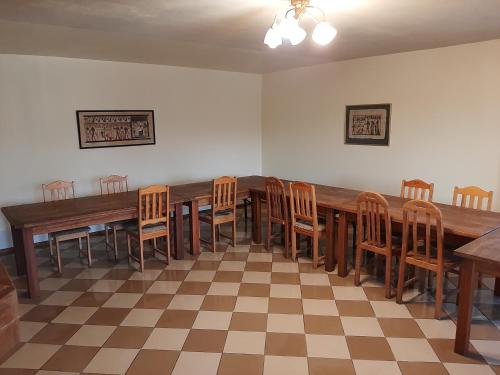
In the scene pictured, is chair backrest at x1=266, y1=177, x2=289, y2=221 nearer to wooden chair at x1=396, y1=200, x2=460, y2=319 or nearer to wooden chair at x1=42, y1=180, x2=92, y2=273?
wooden chair at x1=396, y1=200, x2=460, y2=319

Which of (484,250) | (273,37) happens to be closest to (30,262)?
(273,37)

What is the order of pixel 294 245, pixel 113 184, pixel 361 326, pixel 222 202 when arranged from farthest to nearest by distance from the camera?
pixel 113 184 → pixel 222 202 → pixel 294 245 → pixel 361 326

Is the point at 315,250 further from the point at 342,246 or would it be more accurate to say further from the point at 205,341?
the point at 205,341

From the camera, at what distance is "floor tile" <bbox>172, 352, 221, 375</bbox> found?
7.68 ft

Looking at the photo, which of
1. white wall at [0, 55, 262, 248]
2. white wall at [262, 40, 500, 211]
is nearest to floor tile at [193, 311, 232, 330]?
white wall at [0, 55, 262, 248]

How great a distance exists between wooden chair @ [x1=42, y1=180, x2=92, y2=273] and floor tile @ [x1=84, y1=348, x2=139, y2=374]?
1.64 meters

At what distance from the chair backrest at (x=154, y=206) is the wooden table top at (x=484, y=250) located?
268 cm

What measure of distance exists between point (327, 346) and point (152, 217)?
2177 mm

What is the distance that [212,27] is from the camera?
3.16 m

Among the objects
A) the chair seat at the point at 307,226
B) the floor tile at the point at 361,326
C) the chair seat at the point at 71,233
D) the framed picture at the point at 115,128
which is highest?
the framed picture at the point at 115,128

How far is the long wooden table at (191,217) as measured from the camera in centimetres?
304

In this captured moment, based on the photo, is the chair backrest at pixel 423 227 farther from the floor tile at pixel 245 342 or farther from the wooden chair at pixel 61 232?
the wooden chair at pixel 61 232

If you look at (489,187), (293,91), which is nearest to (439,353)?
(489,187)

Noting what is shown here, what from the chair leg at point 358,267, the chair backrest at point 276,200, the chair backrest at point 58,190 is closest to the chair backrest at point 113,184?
the chair backrest at point 58,190
